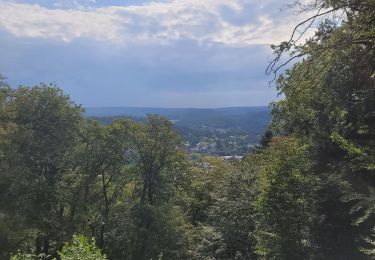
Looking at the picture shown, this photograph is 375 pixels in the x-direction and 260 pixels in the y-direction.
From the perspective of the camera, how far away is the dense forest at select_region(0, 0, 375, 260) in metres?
13.2

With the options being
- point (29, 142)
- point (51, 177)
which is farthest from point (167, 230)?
point (29, 142)

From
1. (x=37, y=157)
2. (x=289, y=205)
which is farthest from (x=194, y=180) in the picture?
(x=289, y=205)

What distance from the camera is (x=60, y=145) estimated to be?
2883 cm

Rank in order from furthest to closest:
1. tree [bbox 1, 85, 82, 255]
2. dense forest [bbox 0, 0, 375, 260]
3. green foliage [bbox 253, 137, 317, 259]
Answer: tree [bbox 1, 85, 82, 255] < green foliage [bbox 253, 137, 317, 259] < dense forest [bbox 0, 0, 375, 260]

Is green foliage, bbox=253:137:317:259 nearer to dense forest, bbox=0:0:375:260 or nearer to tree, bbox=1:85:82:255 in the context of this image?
dense forest, bbox=0:0:375:260

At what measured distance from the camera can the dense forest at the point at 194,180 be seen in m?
13.2

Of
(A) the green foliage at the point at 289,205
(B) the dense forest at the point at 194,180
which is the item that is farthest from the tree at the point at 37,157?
(A) the green foliage at the point at 289,205

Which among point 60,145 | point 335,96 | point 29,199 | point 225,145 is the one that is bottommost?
point 225,145

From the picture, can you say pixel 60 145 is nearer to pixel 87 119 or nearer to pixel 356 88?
pixel 87 119

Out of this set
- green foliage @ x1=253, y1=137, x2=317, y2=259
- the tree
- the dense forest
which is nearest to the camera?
the dense forest

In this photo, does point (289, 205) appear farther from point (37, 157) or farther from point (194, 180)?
point (194, 180)

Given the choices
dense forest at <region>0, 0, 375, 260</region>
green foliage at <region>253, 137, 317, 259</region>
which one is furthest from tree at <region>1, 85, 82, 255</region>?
green foliage at <region>253, 137, 317, 259</region>

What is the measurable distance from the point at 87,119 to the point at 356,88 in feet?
71.4

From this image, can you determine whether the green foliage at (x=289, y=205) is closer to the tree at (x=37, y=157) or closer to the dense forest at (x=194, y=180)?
the dense forest at (x=194, y=180)
